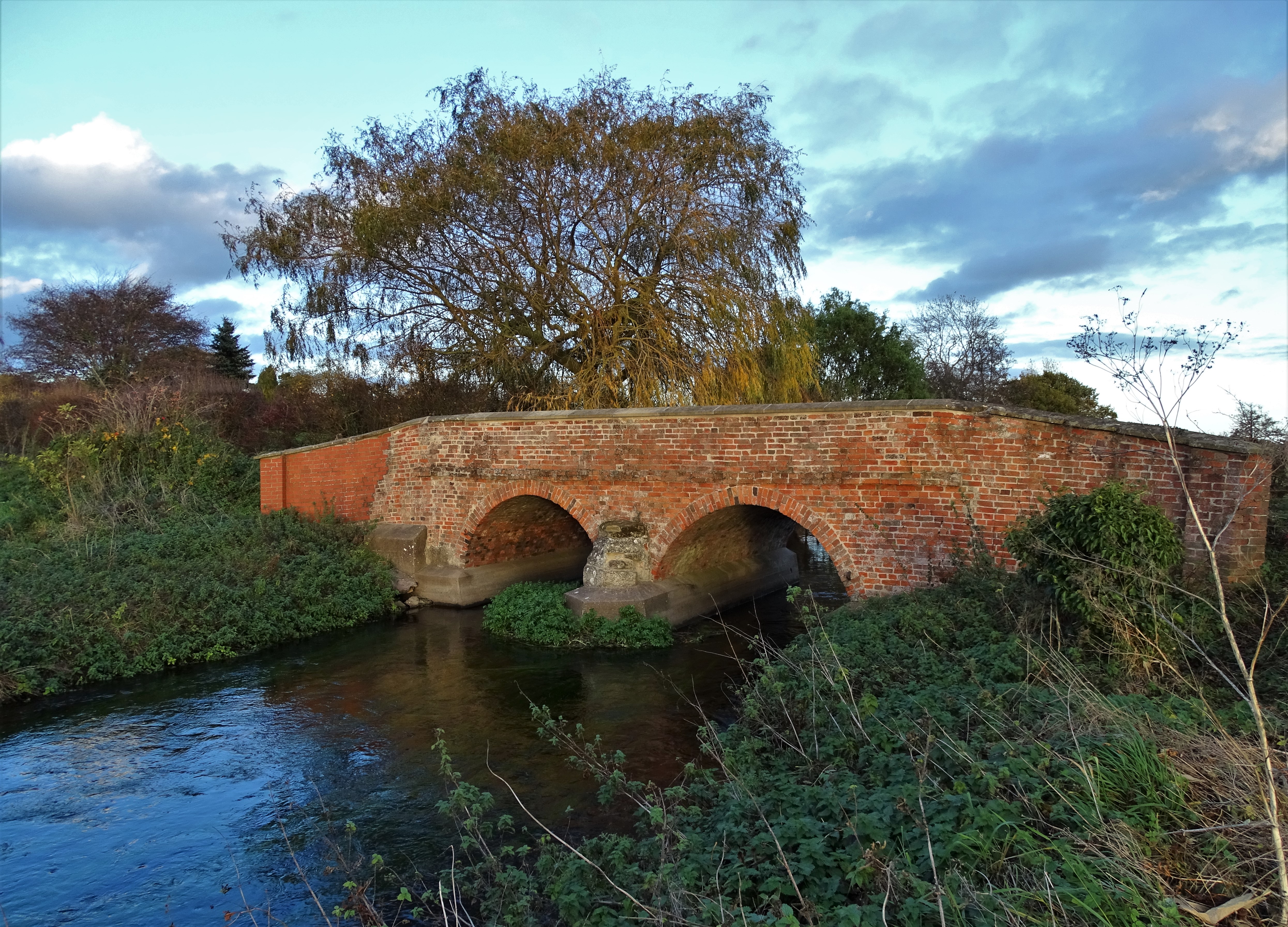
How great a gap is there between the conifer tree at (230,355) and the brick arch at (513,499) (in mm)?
22220

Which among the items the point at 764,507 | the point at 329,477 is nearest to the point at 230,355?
the point at 329,477

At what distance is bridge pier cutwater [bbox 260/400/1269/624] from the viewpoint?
26.3 feet

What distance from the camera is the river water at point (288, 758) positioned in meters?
5.38

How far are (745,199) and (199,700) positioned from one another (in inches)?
506

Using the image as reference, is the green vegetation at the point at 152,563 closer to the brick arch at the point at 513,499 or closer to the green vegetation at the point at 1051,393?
the brick arch at the point at 513,499

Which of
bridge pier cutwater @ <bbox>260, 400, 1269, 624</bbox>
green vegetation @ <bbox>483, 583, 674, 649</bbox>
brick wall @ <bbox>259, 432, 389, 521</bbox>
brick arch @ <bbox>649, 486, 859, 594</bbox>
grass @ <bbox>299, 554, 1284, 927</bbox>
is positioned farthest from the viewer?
brick wall @ <bbox>259, 432, 389, 521</bbox>

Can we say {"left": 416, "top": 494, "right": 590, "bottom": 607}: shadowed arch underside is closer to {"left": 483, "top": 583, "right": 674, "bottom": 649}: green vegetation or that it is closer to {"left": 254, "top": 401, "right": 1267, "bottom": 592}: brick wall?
{"left": 254, "top": 401, "right": 1267, "bottom": 592}: brick wall

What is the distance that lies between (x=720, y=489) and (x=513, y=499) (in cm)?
402

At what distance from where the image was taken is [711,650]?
10.6m

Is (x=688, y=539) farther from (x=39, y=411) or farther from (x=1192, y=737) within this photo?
(x=39, y=411)

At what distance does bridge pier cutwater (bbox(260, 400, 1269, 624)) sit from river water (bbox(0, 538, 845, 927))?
5.70ft

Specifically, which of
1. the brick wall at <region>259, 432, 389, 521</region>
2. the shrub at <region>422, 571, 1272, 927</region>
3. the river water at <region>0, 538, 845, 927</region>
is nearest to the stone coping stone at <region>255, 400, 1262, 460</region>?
the brick wall at <region>259, 432, 389, 521</region>

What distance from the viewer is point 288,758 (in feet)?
24.2

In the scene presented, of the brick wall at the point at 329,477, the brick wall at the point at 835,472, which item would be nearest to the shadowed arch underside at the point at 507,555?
the brick wall at the point at 835,472
